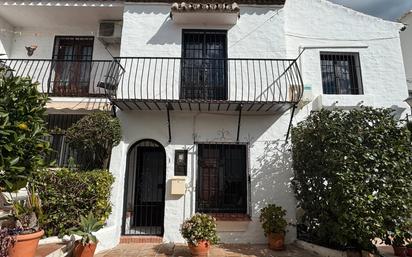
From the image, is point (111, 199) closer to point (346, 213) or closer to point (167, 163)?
point (167, 163)

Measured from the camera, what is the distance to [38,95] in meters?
5.19

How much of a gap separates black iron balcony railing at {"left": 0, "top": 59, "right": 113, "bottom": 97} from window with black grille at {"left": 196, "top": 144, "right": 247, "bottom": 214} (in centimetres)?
459

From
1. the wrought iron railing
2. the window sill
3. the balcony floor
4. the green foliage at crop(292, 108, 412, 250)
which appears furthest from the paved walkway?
the wrought iron railing

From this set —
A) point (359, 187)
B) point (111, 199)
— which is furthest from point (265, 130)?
point (111, 199)

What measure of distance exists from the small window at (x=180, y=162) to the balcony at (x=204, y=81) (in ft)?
4.54

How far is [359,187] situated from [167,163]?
204 inches

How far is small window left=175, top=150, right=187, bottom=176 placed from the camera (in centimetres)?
834

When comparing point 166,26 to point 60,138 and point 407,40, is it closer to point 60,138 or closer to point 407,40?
point 60,138

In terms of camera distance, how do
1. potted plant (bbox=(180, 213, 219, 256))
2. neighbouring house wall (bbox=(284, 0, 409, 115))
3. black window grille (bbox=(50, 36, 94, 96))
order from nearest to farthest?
1. potted plant (bbox=(180, 213, 219, 256))
2. neighbouring house wall (bbox=(284, 0, 409, 115))
3. black window grille (bbox=(50, 36, 94, 96))

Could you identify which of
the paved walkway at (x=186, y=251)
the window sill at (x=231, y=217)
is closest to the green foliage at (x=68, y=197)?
the paved walkway at (x=186, y=251)

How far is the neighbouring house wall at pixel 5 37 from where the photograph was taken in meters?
10.1

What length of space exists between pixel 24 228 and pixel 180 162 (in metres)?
4.29

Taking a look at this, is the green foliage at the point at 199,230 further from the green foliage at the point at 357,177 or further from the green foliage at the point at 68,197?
the green foliage at the point at 357,177

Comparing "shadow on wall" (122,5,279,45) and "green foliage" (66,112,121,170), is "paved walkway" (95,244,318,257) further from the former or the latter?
"shadow on wall" (122,5,279,45)
